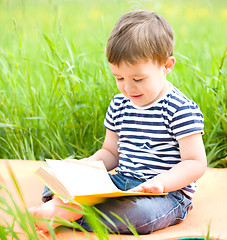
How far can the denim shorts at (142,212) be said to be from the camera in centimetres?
166

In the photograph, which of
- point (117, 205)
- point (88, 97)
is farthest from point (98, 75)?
point (117, 205)

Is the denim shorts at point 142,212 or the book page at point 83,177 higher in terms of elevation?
the book page at point 83,177

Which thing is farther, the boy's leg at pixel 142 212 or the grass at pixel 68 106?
the grass at pixel 68 106

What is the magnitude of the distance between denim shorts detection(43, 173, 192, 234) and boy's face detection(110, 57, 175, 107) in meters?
0.40

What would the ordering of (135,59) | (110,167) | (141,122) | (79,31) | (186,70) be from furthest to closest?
1. (79,31)
2. (186,70)
3. (110,167)
4. (141,122)
5. (135,59)

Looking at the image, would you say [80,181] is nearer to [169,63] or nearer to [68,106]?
[169,63]

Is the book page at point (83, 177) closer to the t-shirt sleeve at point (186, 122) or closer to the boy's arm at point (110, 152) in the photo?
the boy's arm at point (110, 152)

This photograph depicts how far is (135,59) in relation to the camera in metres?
1.74

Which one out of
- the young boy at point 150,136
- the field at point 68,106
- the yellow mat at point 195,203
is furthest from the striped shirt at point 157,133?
the field at point 68,106

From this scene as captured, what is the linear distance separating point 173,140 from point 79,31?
4.92 m

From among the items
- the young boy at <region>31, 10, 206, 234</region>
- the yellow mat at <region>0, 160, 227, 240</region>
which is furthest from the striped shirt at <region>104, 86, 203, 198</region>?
the yellow mat at <region>0, 160, 227, 240</region>

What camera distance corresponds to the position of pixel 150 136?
1874 millimetres

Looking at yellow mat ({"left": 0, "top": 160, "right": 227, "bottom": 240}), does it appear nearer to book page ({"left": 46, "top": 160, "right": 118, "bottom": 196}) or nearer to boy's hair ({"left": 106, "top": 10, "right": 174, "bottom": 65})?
book page ({"left": 46, "top": 160, "right": 118, "bottom": 196})

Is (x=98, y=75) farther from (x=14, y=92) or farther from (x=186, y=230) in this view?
(x=186, y=230)
